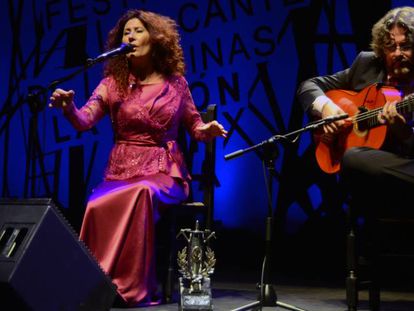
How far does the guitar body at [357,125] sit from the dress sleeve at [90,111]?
1.21 metres

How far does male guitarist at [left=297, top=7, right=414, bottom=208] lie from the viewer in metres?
2.54

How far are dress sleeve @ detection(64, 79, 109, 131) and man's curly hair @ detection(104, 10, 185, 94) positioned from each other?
11 centimetres

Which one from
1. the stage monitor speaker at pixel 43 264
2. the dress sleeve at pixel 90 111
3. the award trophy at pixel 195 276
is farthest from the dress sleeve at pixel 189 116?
the stage monitor speaker at pixel 43 264

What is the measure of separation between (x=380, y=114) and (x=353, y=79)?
40cm

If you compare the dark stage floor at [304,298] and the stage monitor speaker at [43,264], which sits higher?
the stage monitor speaker at [43,264]

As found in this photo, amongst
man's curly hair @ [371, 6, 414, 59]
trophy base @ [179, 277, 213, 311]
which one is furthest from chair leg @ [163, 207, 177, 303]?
man's curly hair @ [371, 6, 414, 59]

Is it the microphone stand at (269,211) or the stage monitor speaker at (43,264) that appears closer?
the stage monitor speaker at (43,264)

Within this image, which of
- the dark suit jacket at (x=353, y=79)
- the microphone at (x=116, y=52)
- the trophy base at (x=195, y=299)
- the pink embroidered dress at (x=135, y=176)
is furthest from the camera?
the pink embroidered dress at (x=135, y=176)

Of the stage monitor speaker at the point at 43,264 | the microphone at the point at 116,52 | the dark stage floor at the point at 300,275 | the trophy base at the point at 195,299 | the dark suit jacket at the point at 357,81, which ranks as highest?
the microphone at the point at 116,52

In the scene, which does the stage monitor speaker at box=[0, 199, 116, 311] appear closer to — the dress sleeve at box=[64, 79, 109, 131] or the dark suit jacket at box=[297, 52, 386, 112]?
the dress sleeve at box=[64, 79, 109, 131]

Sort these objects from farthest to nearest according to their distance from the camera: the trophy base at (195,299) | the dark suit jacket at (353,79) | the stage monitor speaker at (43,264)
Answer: the dark suit jacket at (353,79)
the trophy base at (195,299)
the stage monitor speaker at (43,264)

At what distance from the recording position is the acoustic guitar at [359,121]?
2730 mm

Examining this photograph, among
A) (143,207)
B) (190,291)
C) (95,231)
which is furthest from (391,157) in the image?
(95,231)

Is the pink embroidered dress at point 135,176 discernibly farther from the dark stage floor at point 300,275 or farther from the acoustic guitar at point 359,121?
the acoustic guitar at point 359,121
